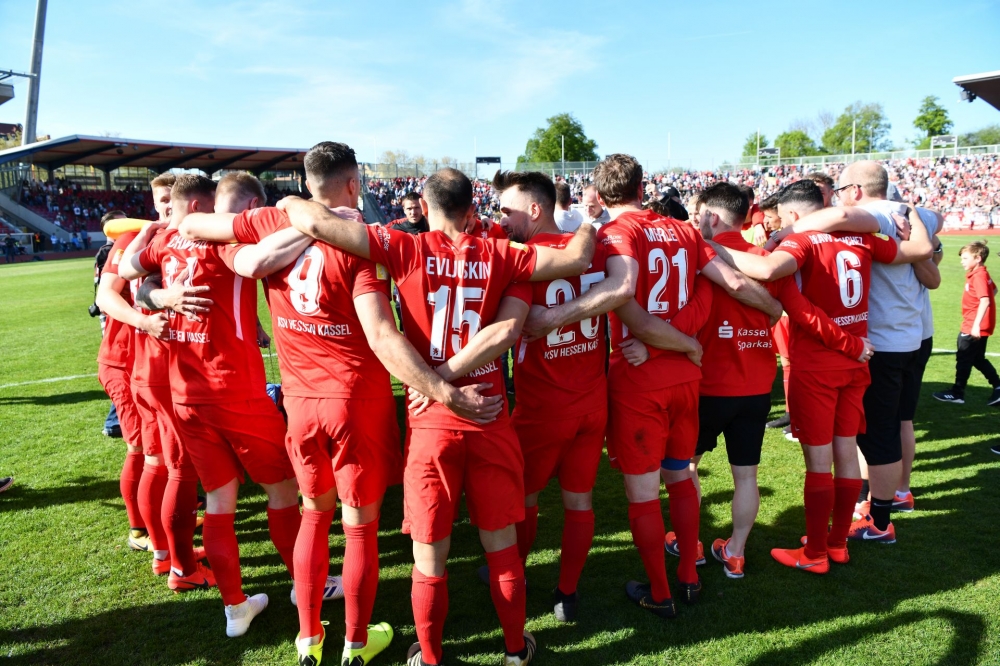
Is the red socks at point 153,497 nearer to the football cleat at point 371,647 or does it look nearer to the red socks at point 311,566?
the red socks at point 311,566

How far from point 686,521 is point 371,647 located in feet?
6.12

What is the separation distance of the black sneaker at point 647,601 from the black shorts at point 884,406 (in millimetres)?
1903

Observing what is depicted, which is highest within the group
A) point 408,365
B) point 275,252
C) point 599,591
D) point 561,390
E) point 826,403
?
point 275,252

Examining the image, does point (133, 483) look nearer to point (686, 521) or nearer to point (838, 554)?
point (686, 521)

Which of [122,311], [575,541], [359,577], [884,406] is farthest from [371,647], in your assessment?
[884,406]

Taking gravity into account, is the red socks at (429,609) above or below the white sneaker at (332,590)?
above

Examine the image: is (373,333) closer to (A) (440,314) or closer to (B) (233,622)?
(A) (440,314)

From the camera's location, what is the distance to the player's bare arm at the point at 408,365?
269 centimetres

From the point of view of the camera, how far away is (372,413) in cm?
294

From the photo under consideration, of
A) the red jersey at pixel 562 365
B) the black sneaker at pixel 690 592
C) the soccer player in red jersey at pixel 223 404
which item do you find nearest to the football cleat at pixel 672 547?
the black sneaker at pixel 690 592

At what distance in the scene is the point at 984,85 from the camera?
7.39m

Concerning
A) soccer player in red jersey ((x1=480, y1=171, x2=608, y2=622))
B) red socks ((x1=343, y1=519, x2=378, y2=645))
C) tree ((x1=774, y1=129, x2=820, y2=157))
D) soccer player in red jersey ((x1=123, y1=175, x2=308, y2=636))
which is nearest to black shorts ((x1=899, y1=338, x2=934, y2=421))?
soccer player in red jersey ((x1=480, y1=171, x2=608, y2=622))

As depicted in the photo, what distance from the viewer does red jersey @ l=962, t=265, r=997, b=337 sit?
709 cm

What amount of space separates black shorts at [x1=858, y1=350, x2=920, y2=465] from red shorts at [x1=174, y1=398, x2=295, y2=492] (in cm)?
385
